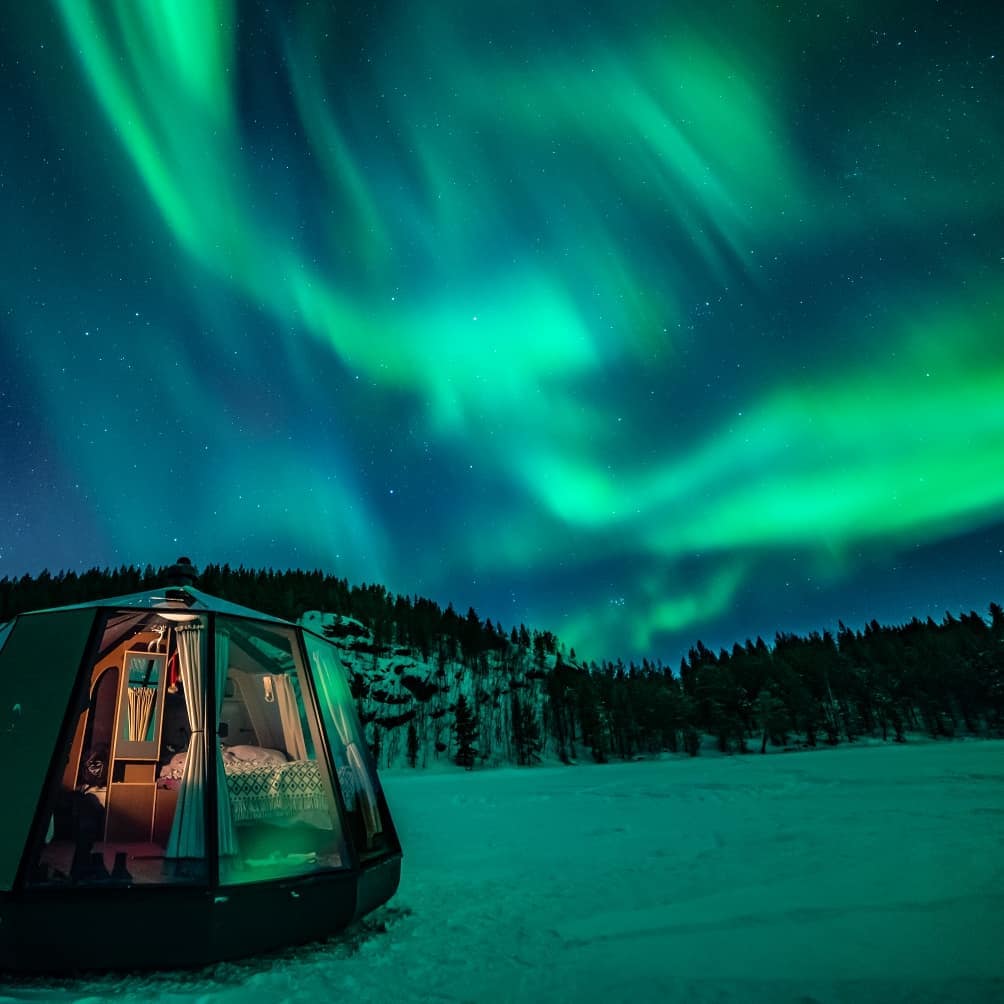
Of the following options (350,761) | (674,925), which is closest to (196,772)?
(350,761)

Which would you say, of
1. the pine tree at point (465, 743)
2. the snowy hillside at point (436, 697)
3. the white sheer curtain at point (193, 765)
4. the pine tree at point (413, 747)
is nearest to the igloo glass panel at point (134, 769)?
the white sheer curtain at point (193, 765)

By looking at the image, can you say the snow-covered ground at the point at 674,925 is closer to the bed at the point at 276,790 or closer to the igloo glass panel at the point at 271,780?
the igloo glass panel at the point at 271,780

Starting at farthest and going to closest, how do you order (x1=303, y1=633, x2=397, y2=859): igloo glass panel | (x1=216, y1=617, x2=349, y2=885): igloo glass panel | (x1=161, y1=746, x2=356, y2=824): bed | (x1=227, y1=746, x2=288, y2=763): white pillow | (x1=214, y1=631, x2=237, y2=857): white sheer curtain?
(x1=227, y1=746, x2=288, y2=763): white pillow, (x1=161, y1=746, x2=356, y2=824): bed, (x1=303, y1=633, x2=397, y2=859): igloo glass panel, (x1=216, y1=617, x2=349, y2=885): igloo glass panel, (x1=214, y1=631, x2=237, y2=857): white sheer curtain

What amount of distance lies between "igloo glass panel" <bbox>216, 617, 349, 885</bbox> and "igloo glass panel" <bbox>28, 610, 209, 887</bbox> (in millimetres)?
277

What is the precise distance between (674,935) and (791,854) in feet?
15.2

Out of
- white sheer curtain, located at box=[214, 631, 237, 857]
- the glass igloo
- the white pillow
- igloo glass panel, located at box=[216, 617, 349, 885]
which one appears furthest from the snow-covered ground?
the white pillow

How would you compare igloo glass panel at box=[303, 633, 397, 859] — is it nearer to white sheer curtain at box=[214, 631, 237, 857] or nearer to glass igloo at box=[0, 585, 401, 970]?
glass igloo at box=[0, 585, 401, 970]

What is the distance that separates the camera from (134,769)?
9.30 meters

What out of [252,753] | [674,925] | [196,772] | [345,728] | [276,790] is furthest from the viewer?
[252,753]

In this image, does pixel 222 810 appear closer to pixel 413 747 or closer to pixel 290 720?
pixel 290 720

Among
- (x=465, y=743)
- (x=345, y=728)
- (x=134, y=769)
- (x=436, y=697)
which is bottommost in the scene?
(x=465, y=743)

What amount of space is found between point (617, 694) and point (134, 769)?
7388cm

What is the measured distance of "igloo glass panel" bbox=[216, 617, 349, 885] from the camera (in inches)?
221

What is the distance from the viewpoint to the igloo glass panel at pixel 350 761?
21.2 ft
